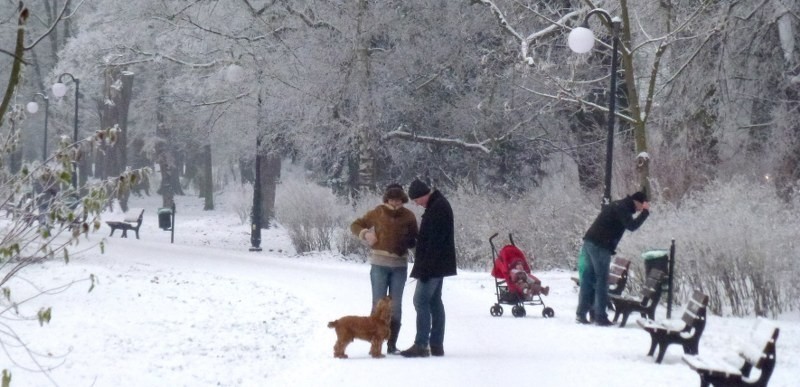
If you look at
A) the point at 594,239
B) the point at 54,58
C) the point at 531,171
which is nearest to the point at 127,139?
the point at 54,58

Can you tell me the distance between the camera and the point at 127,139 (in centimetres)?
5194

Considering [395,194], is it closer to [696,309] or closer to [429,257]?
[429,257]

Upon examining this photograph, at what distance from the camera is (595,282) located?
12555 mm

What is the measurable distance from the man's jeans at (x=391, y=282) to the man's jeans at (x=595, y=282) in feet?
10.8

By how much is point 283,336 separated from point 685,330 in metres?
5.57

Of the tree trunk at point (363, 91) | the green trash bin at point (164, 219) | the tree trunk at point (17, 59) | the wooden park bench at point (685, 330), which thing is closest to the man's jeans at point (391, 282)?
the wooden park bench at point (685, 330)

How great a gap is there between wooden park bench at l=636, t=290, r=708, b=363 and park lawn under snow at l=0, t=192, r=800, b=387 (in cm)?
23

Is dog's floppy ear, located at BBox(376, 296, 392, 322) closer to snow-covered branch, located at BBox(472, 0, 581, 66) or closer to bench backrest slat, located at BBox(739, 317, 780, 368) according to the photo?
bench backrest slat, located at BBox(739, 317, 780, 368)

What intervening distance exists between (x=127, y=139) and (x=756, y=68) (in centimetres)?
3803

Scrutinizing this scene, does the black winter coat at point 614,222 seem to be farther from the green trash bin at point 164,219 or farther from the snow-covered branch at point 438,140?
the green trash bin at point 164,219

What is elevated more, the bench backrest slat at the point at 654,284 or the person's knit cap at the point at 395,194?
the person's knit cap at the point at 395,194

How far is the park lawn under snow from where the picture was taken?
938 centimetres

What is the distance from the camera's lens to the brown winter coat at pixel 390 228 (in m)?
9.92

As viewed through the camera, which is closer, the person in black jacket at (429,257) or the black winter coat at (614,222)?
the person in black jacket at (429,257)
